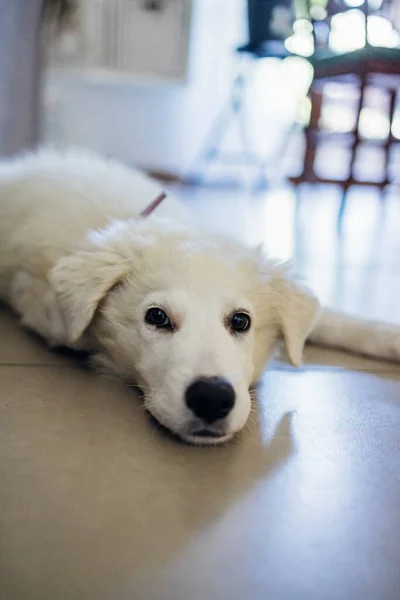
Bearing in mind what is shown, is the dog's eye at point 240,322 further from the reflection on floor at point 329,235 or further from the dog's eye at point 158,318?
the reflection on floor at point 329,235

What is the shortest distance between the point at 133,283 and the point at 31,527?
1.86 ft

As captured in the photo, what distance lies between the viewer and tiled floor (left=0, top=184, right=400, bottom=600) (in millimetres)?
862

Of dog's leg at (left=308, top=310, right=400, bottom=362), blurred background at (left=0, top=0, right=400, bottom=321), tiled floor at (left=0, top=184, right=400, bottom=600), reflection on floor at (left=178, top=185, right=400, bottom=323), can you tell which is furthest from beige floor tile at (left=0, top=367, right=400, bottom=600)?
blurred background at (left=0, top=0, right=400, bottom=321)

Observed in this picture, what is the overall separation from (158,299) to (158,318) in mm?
38

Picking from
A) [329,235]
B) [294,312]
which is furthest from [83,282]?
[329,235]

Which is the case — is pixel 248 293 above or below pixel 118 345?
above

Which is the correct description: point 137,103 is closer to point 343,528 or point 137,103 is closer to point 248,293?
point 248,293

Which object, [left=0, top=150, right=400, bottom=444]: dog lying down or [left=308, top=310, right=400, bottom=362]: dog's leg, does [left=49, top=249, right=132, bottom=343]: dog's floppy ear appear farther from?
[left=308, top=310, right=400, bottom=362]: dog's leg

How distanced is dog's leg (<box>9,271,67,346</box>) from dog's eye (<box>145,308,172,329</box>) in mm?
256

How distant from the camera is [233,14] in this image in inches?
217

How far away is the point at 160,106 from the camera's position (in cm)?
559

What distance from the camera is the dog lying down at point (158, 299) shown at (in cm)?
116

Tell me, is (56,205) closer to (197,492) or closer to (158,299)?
(158,299)

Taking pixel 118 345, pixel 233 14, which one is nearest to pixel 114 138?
pixel 233 14
